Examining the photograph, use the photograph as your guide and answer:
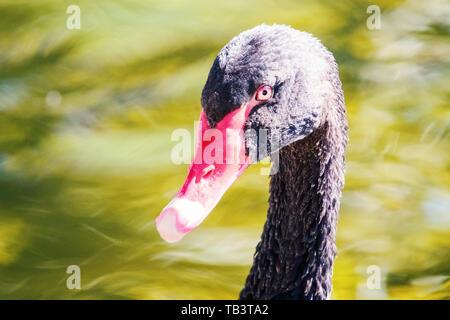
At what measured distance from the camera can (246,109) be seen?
4.61 feet

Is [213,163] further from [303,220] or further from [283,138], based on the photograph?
[303,220]

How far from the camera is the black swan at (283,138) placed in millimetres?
1378

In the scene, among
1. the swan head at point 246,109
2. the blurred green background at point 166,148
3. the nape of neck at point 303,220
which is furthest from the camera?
the blurred green background at point 166,148

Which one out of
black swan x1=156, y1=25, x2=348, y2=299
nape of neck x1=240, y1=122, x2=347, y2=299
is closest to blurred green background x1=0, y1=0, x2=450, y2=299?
nape of neck x1=240, y1=122, x2=347, y2=299

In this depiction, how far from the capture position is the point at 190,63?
2.92 m

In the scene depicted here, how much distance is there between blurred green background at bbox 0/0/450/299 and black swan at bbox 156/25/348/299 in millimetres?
735

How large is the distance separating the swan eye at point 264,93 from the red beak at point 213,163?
2cm

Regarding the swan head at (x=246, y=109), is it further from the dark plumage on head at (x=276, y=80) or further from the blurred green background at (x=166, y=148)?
the blurred green background at (x=166, y=148)

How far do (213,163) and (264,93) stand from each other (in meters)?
0.19

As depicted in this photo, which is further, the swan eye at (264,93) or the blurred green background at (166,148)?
the blurred green background at (166,148)

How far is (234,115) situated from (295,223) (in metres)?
0.44

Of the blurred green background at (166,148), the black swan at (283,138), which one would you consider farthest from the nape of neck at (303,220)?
the blurred green background at (166,148)

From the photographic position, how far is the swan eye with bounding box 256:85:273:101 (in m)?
1.40
